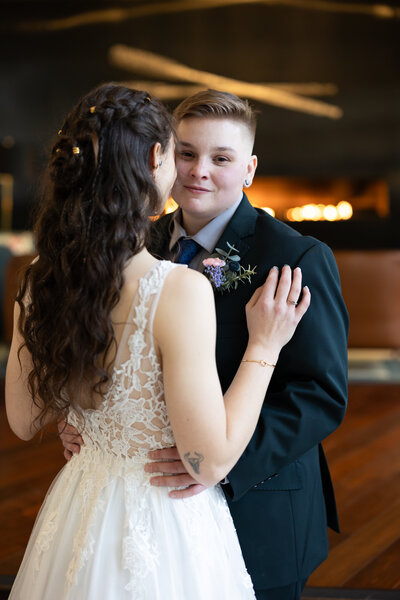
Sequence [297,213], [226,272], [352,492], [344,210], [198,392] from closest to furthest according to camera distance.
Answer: [198,392], [226,272], [352,492], [344,210], [297,213]

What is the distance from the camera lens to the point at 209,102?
1.62 metres

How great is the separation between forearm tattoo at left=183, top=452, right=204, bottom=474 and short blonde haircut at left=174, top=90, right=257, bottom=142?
0.80 meters

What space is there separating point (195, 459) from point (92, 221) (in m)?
0.45

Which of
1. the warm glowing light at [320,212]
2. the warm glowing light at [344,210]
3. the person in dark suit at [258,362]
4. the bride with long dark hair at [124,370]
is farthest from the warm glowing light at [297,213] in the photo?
the bride with long dark hair at [124,370]

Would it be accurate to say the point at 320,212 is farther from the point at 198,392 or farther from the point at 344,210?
the point at 198,392

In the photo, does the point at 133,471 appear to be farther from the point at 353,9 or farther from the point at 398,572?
the point at 353,9

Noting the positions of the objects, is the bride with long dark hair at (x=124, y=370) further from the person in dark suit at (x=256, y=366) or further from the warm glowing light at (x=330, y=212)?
the warm glowing light at (x=330, y=212)

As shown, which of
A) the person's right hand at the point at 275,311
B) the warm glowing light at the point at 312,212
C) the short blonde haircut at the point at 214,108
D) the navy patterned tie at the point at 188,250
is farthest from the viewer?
the warm glowing light at the point at 312,212

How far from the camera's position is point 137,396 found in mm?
1248

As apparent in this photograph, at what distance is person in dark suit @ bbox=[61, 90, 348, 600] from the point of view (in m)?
1.45

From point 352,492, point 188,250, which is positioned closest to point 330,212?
point 352,492

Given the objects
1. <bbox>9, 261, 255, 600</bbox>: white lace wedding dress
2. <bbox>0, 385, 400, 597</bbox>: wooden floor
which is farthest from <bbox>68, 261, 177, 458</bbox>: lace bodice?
<bbox>0, 385, 400, 597</bbox>: wooden floor

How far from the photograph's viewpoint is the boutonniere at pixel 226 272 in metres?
1.51

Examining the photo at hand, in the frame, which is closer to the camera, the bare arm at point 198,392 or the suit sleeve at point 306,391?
the bare arm at point 198,392
